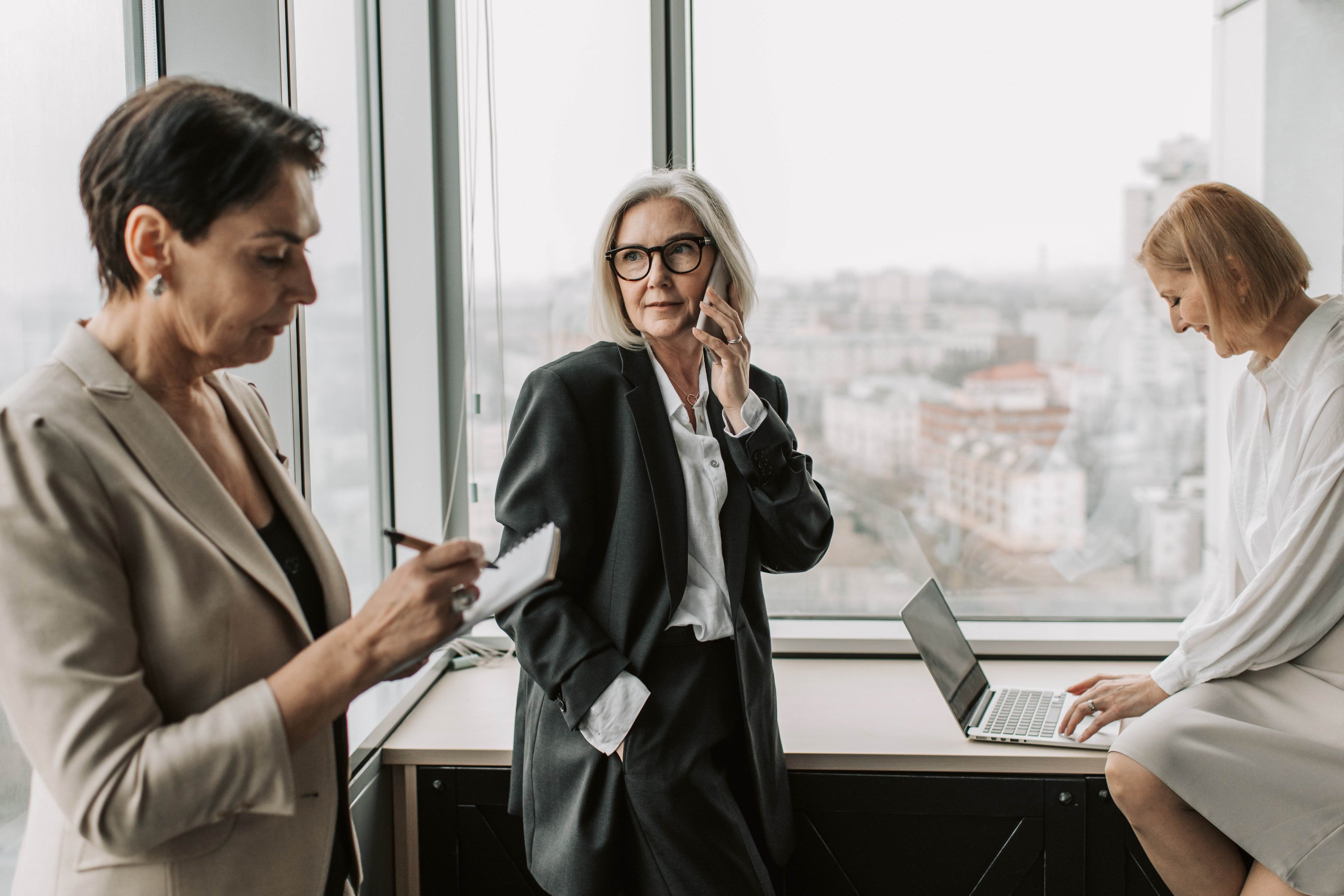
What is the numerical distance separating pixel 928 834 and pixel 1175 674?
60 cm

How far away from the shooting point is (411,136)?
255cm

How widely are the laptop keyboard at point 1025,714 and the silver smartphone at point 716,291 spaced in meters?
1.04

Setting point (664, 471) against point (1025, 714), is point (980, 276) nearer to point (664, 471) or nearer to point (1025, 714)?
point (1025, 714)

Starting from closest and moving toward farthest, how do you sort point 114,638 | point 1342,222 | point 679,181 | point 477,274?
point 114,638
point 679,181
point 1342,222
point 477,274

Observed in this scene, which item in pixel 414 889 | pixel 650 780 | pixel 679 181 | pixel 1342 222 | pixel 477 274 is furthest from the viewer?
pixel 477 274

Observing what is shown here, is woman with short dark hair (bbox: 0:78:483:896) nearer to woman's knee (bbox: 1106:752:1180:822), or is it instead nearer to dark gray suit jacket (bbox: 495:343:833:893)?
dark gray suit jacket (bbox: 495:343:833:893)

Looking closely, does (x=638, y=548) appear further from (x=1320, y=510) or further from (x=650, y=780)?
(x=1320, y=510)

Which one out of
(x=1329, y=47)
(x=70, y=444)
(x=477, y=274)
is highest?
(x=1329, y=47)

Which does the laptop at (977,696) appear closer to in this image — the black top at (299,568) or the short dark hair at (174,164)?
the black top at (299,568)

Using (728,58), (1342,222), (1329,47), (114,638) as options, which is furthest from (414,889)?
(1329,47)

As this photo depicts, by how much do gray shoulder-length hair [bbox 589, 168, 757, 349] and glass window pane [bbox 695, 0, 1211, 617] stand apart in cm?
94

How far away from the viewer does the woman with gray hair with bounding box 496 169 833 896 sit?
166 cm

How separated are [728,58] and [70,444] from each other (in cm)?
227

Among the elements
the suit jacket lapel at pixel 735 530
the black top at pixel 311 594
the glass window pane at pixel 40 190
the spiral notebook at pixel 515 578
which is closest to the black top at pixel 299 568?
the black top at pixel 311 594
